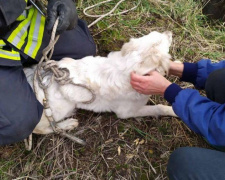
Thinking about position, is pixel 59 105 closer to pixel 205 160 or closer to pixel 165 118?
pixel 165 118

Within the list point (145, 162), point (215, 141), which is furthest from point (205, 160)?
point (145, 162)

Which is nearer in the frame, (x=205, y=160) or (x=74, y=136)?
(x=205, y=160)

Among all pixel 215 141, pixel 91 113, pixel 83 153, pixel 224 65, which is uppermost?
pixel 224 65

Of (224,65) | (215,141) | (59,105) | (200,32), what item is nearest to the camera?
(215,141)

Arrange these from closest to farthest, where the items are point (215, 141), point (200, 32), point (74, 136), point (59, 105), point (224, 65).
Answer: point (215, 141) < point (224, 65) < point (59, 105) < point (74, 136) < point (200, 32)

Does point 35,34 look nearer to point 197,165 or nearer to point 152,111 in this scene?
point 152,111

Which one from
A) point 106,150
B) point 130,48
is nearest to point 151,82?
point 130,48

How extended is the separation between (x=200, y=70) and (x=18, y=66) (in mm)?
1829

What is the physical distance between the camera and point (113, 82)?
2.58 meters

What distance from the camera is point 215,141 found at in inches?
79.4

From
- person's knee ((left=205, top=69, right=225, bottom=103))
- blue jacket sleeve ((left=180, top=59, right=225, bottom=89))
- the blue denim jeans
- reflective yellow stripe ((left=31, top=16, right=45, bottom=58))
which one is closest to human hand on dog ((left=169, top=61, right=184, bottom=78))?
blue jacket sleeve ((left=180, top=59, right=225, bottom=89))

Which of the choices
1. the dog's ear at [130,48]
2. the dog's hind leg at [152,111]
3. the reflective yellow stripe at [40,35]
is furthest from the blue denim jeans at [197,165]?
the reflective yellow stripe at [40,35]

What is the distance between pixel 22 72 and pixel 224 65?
6.64ft

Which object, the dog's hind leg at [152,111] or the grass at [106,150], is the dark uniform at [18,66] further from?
the dog's hind leg at [152,111]
